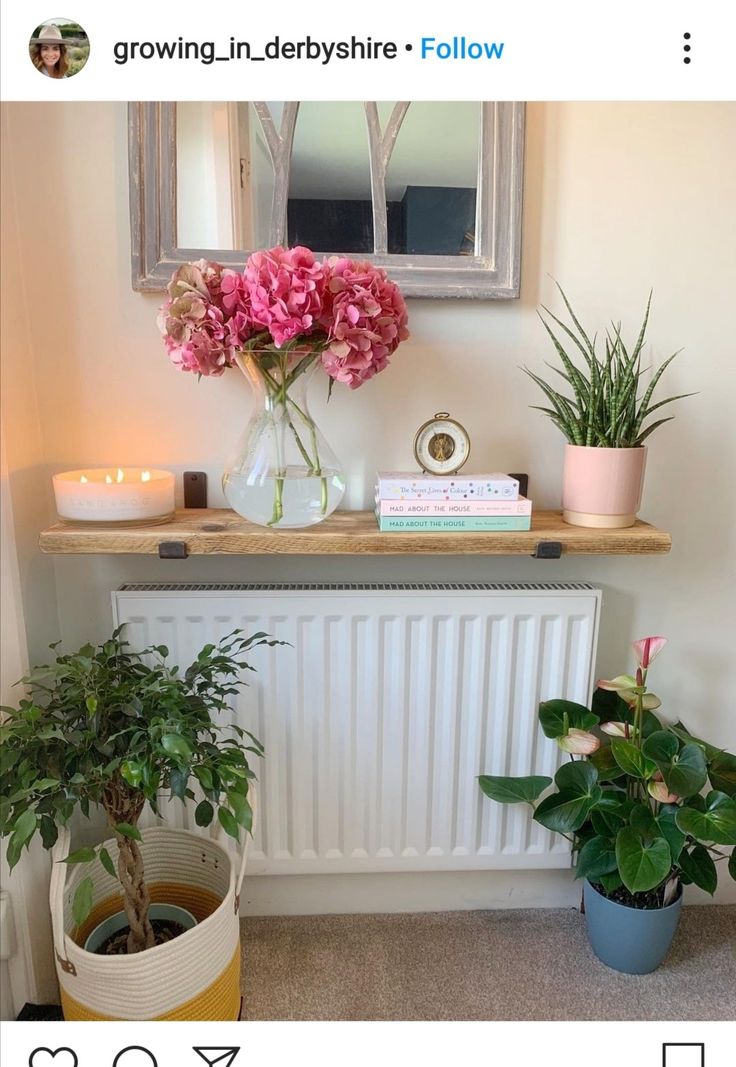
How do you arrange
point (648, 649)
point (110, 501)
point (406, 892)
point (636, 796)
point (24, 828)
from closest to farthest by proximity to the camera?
point (24, 828), point (110, 501), point (648, 649), point (636, 796), point (406, 892)

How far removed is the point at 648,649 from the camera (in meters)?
Result: 1.12

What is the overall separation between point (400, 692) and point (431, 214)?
80cm

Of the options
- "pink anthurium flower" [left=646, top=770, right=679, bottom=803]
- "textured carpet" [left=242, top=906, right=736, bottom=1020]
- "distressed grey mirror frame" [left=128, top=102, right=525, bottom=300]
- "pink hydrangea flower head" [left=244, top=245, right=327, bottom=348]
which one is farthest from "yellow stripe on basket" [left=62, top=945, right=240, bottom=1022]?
"distressed grey mirror frame" [left=128, top=102, right=525, bottom=300]

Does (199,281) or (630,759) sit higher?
(199,281)

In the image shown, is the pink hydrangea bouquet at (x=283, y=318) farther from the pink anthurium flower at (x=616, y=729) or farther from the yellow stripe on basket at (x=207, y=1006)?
the yellow stripe on basket at (x=207, y=1006)

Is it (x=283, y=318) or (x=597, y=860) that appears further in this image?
(x=597, y=860)

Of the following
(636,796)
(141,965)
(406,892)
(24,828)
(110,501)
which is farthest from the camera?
(406,892)

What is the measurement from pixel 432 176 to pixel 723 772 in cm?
110

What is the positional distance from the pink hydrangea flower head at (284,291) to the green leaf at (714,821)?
0.94 metres
